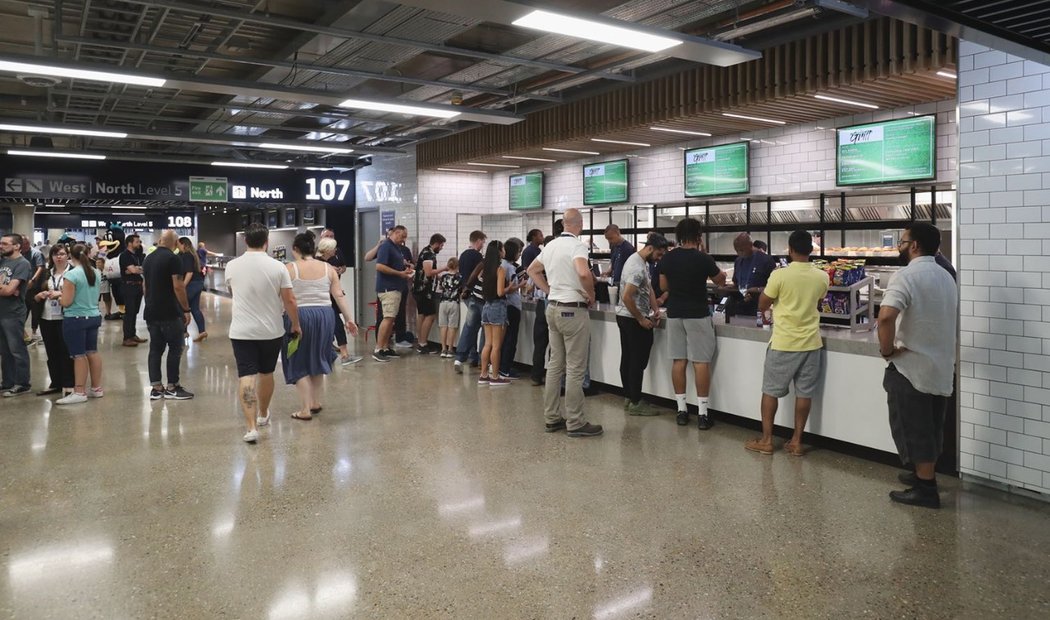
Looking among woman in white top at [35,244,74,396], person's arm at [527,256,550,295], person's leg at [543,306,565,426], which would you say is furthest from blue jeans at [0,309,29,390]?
person's leg at [543,306,565,426]

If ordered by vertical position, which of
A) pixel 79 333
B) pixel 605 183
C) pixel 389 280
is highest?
pixel 605 183

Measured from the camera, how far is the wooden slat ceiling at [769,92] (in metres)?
5.66

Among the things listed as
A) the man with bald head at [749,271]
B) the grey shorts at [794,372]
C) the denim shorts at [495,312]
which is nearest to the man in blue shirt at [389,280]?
the denim shorts at [495,312]

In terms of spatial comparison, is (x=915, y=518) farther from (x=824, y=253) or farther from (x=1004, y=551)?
(x=824, y=253)

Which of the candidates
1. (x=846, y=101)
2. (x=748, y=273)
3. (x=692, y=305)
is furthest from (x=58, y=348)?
(x=846, y=101)

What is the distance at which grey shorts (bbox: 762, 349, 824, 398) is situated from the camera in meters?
5.16

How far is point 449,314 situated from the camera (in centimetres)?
990

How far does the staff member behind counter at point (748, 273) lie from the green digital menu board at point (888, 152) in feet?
3.91

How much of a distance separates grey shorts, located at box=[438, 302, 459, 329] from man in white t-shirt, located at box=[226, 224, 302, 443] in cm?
419

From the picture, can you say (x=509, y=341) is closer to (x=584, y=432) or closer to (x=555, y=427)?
(x=555, y=427)

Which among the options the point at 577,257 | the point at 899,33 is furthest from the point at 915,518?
the point at 899,33

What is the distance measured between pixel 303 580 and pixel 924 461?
137 inches

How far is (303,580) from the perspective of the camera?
10.8ft

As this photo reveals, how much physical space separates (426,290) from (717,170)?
13.8 ft
